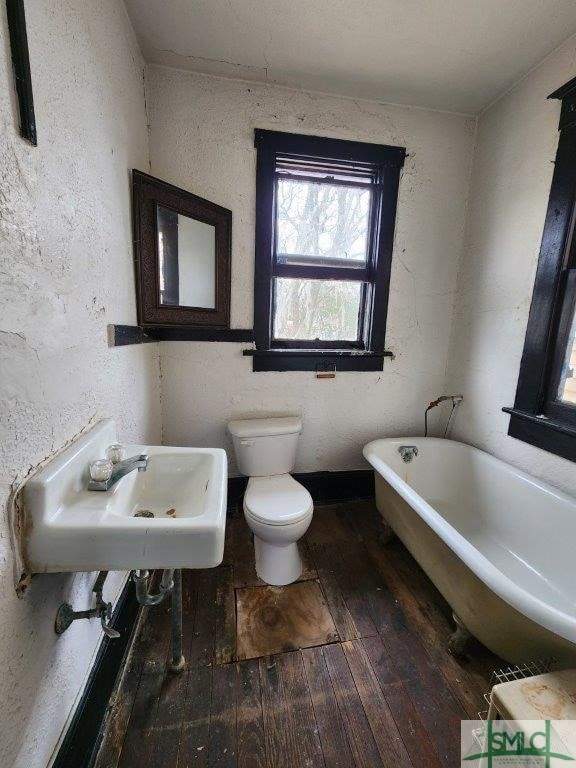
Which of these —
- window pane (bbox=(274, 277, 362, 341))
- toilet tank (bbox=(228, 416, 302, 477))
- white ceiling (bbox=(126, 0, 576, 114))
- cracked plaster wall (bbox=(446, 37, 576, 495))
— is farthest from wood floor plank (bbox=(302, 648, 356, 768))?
white ceiling (bbox=(126, 0, 576, 114))

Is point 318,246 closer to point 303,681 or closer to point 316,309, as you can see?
point 316,309

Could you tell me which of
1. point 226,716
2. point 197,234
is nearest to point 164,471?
point 226,716

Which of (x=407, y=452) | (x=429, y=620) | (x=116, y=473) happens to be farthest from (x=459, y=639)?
(x=116, y=473)

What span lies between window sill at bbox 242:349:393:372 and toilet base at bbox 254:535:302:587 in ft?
3.16

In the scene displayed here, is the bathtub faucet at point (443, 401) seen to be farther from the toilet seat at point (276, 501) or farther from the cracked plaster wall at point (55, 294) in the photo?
the cracked plaster wall at point (55, 294)

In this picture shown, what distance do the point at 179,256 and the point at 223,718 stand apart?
1822 mm

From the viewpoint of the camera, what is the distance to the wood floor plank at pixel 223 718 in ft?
2.93

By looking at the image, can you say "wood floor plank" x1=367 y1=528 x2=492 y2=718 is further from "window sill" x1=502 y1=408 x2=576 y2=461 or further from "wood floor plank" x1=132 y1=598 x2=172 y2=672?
"wood floor plank" x1=132 y1=598 x2=172 y2=672

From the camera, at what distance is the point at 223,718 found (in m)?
0.98

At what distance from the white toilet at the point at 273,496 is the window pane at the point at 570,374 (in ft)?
4.21

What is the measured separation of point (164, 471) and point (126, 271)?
82 centimetres

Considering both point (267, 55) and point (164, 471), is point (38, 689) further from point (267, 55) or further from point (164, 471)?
point (267, 55)

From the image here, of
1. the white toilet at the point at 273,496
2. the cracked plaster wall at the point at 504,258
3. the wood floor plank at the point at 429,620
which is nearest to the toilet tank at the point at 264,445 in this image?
the white toilet at the point at 273,496

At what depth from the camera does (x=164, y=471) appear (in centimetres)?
111
